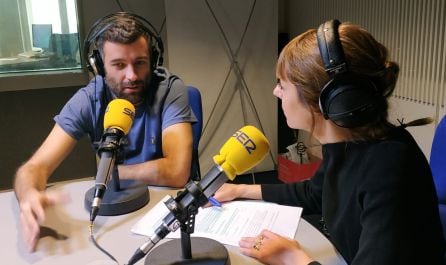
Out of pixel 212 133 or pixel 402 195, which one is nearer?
pixel 402 195

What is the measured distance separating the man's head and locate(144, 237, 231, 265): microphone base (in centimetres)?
83

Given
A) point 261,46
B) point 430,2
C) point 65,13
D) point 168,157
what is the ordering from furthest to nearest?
point 261,46
point 65,13
point 430,2
point 168,157

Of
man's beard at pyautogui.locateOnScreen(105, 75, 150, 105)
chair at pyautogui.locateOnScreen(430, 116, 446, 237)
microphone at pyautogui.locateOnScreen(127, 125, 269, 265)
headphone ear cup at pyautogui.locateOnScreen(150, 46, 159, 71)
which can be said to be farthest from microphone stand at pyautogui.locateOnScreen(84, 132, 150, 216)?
chair at pyautogui.locateOnScreen(430, 116, 446, 237)

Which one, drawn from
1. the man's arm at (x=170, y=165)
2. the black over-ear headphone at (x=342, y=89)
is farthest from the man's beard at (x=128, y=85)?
the black over-ear headphone at (x=342, y=89)

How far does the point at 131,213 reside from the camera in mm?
1200

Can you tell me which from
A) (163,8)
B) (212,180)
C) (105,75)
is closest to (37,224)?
(212,180)

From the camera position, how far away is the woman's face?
0.95m

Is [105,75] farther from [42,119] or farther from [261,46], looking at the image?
[261,46]

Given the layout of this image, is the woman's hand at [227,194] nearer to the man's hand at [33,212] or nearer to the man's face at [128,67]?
the man's hand at [33,212]

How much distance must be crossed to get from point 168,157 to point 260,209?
1.61 ft

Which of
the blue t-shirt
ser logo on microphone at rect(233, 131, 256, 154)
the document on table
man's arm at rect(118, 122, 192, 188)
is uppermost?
ser logo on microphone at rect(233, 131, 256, 154)

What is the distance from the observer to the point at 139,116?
1.71 meters

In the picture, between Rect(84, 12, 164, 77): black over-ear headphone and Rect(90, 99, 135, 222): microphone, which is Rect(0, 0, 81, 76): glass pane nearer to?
Rect(84, 12, 164, 77): black over-ear headphone

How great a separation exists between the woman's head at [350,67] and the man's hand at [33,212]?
0.72m
